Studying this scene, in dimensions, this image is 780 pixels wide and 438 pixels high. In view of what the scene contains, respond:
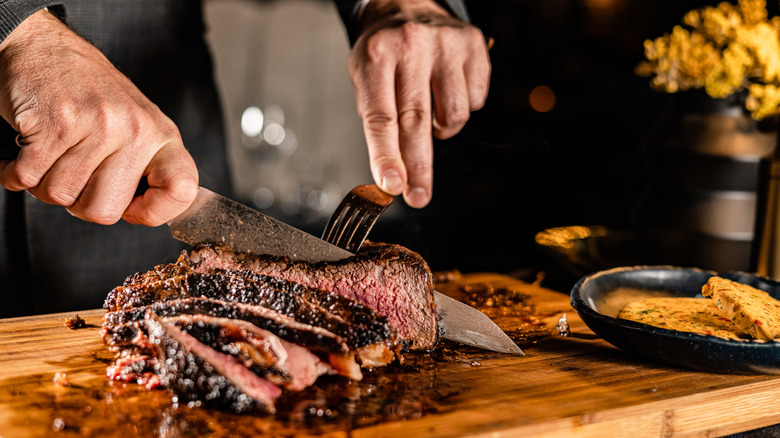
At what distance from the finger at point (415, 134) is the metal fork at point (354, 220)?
0.09m

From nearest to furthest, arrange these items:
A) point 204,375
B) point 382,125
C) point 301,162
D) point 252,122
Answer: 1. point 204,375
2. point 382,125
3. point 252,122
4. point 301,162

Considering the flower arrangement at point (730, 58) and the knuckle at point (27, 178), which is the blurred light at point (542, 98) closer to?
the flower arrangement at point (730, 58)

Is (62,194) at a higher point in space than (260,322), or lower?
higher

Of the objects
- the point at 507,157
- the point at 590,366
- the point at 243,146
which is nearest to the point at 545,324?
the point at 590,366

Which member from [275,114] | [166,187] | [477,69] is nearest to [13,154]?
[166,187]

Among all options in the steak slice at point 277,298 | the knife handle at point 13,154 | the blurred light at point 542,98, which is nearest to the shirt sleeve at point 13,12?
the knife handle at point 13,154

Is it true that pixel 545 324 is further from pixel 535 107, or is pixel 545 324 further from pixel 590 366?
pixel 535 107

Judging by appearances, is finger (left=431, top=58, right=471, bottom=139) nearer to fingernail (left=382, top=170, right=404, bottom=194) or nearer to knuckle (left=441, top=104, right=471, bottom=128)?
knuckle (left=441, top=104, right=471, bottom=128)

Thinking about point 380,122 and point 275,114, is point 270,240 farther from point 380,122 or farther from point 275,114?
point 275,114

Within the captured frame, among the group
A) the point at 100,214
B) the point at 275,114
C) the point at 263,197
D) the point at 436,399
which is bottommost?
the point at 263,197

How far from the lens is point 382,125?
192cm

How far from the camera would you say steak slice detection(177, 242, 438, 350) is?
1.78 m

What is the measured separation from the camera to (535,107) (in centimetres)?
504

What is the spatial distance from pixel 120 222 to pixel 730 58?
2.35 metres
